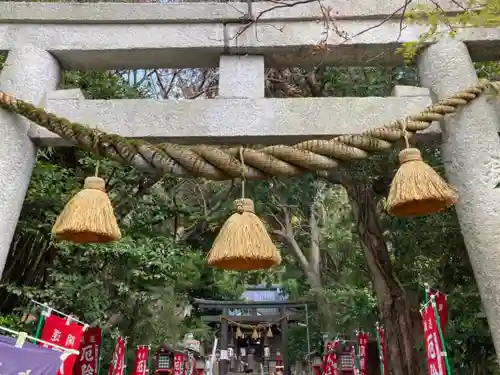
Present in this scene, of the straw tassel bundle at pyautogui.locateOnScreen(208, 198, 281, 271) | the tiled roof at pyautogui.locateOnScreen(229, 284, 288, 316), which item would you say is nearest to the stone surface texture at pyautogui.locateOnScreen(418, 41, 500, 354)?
the straw tassel bundle at pyautogui.locateOnScreen(208, 198, 281, 271)

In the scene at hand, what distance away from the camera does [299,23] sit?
9.21 ft

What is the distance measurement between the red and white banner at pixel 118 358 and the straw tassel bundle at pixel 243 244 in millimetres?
4972

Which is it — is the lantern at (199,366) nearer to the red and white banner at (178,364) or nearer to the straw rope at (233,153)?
the red and white banner at (178,364)

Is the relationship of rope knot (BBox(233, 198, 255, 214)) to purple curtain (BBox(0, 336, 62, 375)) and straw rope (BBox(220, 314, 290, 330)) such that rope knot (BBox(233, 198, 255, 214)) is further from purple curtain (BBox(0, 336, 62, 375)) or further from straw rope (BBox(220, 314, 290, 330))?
straw rope (BBox(220, 314, 290, 330))

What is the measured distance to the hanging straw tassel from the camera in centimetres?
195

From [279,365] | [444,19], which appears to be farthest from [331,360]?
[279,365]

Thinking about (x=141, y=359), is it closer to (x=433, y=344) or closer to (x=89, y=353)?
(x=89, y=353)

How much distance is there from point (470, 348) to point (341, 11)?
15.1ft

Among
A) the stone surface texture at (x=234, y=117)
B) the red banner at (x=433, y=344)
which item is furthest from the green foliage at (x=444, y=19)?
the red banner at (x=433, y=344)

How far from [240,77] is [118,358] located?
511 cm

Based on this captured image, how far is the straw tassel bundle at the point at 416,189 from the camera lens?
6.61 ft

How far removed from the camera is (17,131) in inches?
101

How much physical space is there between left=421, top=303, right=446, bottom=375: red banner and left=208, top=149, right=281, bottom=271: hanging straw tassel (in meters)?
2.58

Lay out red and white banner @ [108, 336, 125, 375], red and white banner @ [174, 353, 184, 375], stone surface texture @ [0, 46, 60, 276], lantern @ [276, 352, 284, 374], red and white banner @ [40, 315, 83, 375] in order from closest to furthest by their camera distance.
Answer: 1. stone surface texture @ [0, 46, 60, 276]
2. red and white banner @ [40, 315, 83, 375]
3. red and white banner @ [108, 336, 125, 375]
4. red and white banner @ [174, 353, 184, 375]
5. lantern @ [276, 352, 284, 374]
